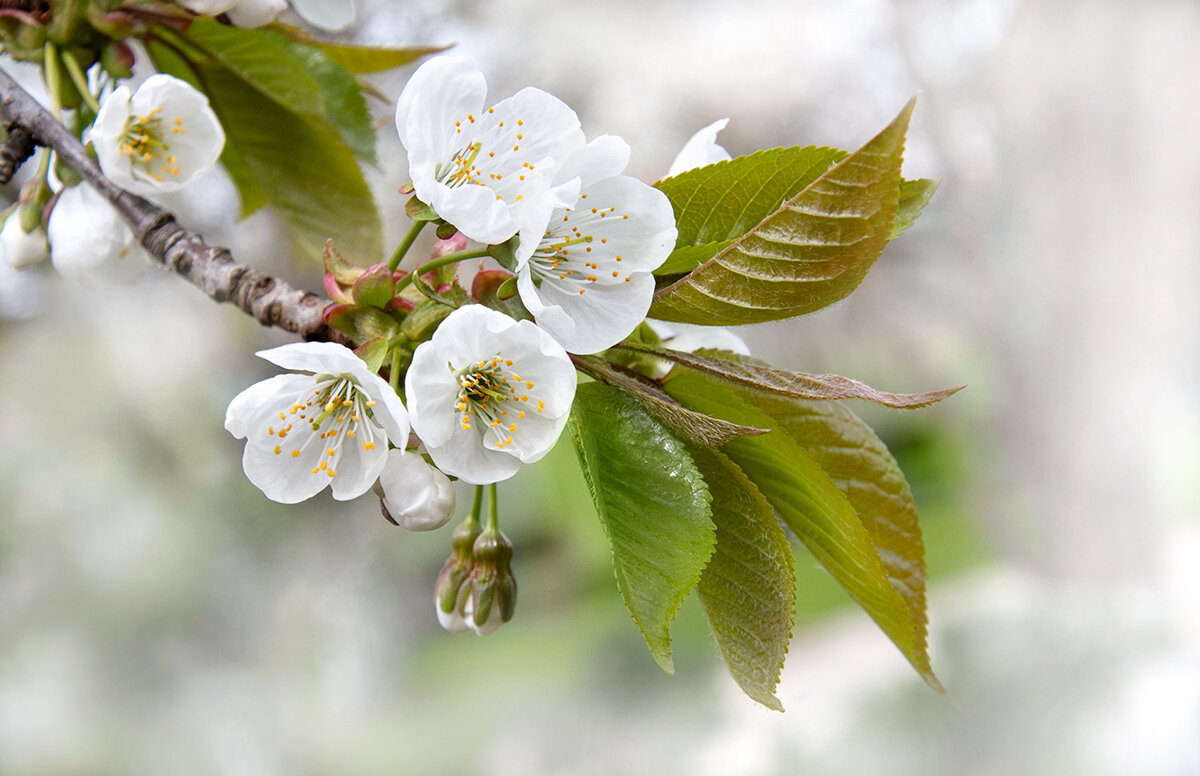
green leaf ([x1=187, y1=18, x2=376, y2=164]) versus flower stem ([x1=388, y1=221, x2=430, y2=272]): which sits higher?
flower stem ([x1=388, y1=221, x2=430, y2=272])

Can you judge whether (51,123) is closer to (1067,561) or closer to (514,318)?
(514,318)

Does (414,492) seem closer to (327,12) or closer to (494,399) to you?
(494,399)

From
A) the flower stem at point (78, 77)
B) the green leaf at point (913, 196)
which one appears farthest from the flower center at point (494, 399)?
the flower stem at point (78, 77)

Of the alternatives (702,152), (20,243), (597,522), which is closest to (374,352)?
(702,152)

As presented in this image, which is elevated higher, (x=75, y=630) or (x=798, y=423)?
(x=798, y=423)

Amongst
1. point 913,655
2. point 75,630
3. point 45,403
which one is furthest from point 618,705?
point 913,655

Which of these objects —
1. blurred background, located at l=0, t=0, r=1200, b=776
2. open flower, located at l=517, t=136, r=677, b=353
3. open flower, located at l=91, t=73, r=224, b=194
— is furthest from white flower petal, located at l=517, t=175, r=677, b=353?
blurred background, located at l=0, t=0, r=1200, b=776

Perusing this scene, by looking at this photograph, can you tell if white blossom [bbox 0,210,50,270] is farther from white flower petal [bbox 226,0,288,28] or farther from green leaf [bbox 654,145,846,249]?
green leaf [bbox 654,145,846,249]
